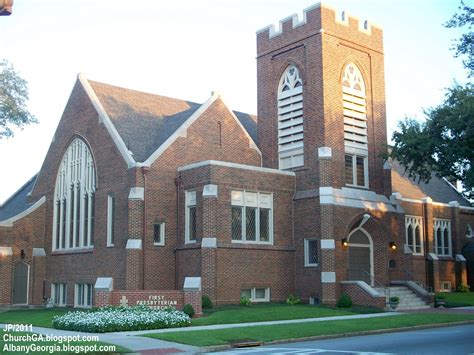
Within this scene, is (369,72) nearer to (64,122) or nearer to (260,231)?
(260,231)

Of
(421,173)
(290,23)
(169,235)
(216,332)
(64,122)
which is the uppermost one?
(290,23)

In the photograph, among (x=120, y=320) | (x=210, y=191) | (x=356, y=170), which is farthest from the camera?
(x=356, y=170)

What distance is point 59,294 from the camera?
3531cm

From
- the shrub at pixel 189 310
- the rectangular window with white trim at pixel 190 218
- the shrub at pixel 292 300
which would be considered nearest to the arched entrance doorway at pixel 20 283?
the rectangular window with white trim at pixel 190 218

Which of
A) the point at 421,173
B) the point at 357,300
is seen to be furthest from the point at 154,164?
the point at 421,173

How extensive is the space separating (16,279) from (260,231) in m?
13.4

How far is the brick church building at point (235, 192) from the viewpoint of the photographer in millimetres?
30109

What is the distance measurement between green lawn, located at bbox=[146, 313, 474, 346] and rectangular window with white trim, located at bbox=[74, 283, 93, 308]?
46.1ft

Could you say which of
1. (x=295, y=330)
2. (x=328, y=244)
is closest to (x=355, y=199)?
(x=328, y=244)

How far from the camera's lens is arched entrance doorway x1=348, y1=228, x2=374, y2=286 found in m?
32.9

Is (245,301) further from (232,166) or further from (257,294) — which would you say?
(232,166)

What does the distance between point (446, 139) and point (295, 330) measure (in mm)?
15389

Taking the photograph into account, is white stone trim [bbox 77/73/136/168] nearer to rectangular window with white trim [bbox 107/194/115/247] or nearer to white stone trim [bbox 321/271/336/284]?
rectangular window with white trim [bbox 107/194/115/247]

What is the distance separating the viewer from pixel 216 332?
19750 millimetres
